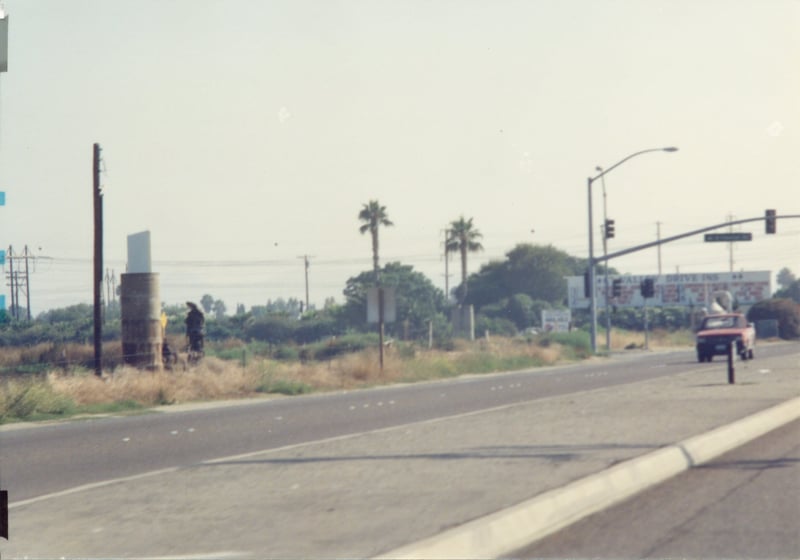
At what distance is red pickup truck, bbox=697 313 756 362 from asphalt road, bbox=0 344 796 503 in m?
15.2

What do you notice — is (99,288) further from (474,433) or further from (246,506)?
(246,506)

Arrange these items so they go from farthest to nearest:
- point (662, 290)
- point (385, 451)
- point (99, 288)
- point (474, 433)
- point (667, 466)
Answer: point (662, 290) → point (99, 288) → point (474, 433) → point (385, 451) → point (667, 466)

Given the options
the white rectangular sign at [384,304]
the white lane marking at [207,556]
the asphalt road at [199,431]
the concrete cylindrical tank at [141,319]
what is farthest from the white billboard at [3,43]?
the white rectangular sign at [384,304]

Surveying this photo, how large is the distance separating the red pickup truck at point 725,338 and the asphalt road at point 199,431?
50.0 feet

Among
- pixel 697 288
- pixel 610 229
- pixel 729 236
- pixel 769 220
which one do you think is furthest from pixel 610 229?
pixel 697 288

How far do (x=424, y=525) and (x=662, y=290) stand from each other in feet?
355

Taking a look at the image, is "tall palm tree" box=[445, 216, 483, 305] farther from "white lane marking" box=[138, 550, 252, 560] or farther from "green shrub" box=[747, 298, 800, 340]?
"white lane marking" box=[138, 550, 252, 560]

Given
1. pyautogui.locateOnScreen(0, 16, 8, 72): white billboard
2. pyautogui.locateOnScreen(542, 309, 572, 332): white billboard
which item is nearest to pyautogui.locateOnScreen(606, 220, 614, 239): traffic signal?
pyautogui.locateOnScreen(542, 309, 572, 332): white billboard

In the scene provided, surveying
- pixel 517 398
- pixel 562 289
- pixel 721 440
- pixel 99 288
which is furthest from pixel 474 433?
pixel 562 289

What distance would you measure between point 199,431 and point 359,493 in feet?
31.6

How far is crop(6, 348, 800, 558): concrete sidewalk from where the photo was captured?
8398mm

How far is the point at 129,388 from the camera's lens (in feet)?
96.9

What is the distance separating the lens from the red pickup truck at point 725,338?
4484cm

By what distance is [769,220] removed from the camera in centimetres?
4900
